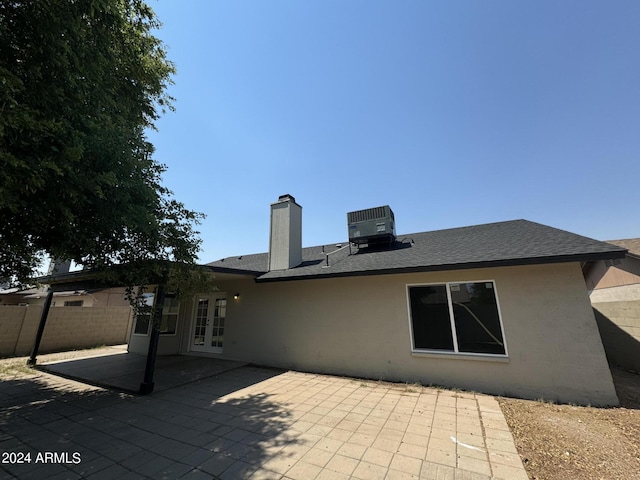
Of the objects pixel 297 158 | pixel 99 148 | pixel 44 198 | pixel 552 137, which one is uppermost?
pixel 297 158

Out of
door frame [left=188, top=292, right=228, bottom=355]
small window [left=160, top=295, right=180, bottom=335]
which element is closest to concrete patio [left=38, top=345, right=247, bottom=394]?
door frame [left=188, top=292, right=228, bottom=355]

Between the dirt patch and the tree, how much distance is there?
625cm

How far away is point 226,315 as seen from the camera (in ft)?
29.2

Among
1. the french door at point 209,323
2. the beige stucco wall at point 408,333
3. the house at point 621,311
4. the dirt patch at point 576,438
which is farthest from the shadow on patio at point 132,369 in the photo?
the house at point 621,311

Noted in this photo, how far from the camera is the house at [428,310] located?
4.84 m

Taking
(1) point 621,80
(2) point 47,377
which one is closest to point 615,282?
(1) point 621,80

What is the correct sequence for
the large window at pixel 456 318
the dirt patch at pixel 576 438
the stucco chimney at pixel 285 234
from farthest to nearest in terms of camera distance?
the stucco chimney at pixel 285 234 → the large window at pixel 456 318 → the dirt patch at pixel 576 438

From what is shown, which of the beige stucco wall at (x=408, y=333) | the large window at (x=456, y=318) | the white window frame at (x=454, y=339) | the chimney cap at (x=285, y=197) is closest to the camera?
the beige stucco wall at (x=408, y=333)

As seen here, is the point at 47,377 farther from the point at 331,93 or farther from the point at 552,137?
the point at 552,137

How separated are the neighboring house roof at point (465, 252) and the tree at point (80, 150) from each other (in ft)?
5.98

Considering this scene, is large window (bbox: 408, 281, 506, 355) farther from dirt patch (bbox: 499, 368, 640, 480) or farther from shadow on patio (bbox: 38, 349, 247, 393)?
shadow on patio (bbox: 38, 349, 247, 393)

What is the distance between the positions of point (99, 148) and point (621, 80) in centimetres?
1055

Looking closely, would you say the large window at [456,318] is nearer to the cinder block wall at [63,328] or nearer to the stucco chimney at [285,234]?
the stucco chimney at [285,234]

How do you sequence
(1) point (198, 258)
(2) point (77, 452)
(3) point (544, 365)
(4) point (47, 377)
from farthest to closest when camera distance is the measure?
1. (4) point (47, 377)
2. (1) point (198, 258)
3. (3) point (544, 365)
4. (2) point (77, 452)
